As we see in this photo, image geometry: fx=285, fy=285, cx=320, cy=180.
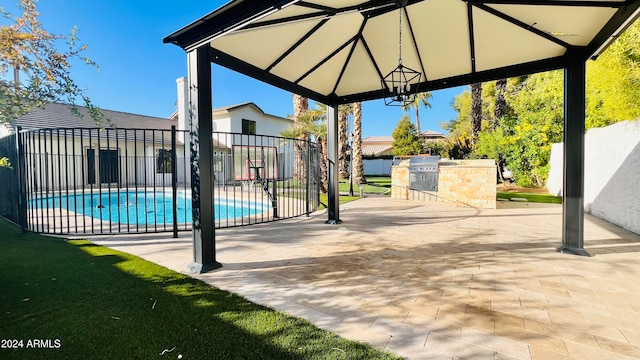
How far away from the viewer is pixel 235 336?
2143 mm

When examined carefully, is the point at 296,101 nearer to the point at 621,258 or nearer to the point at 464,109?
the point at 621,258

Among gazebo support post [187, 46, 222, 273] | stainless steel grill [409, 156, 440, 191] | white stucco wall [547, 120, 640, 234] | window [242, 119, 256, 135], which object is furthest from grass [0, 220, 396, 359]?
window [242, 119, 256, 135]

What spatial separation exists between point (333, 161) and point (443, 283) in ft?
12.7

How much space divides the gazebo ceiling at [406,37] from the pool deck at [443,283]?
279 cm

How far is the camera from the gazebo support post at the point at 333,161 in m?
6.49

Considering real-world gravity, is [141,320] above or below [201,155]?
below

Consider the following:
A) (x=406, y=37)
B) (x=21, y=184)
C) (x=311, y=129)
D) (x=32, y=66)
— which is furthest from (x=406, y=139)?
(x=32, y=66)

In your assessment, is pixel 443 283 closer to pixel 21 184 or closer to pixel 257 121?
pixel 21 184

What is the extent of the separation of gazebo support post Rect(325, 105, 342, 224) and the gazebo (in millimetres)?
1155

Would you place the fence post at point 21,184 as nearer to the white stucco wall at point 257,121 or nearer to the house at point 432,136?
the white stucco wall at point 257,121

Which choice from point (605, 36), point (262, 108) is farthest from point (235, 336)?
point (262, 108)

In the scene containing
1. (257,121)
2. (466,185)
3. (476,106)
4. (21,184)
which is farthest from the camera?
(257,121)

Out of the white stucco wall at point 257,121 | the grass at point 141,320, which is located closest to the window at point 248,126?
the white stucco wall at point 257,121

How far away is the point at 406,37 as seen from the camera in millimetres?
4301
